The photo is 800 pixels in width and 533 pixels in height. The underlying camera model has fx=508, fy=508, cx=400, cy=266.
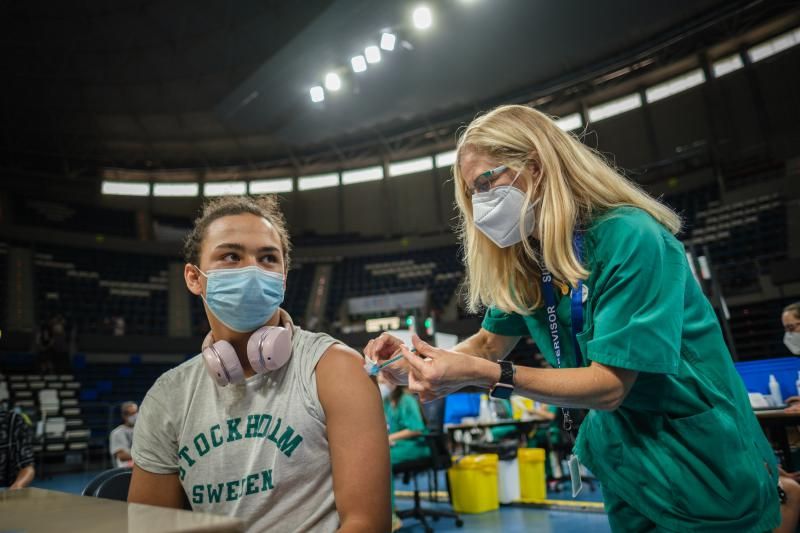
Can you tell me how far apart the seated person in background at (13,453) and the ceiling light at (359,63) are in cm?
1230

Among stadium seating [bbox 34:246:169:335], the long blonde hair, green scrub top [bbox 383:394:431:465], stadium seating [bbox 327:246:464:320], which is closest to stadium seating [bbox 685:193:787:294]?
stadium seating [bbox 327:246:464:320]

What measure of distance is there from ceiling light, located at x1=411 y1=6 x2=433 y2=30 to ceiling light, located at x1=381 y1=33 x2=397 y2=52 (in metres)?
0.87

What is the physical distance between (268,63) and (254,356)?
14437 mm

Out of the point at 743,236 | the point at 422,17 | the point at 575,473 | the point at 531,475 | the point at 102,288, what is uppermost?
the point at 422,17

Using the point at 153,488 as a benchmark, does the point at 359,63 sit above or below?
above

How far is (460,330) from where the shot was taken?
14945 mm

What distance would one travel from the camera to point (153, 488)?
1.34 metres

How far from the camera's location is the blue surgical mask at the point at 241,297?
4.88 ft

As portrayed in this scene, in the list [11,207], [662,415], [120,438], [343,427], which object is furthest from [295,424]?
[11,207]

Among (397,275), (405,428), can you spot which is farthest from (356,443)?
(397,275)

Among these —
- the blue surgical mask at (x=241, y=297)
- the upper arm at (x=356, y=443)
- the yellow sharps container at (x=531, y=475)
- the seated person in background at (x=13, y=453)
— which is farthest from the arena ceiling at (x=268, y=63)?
the upper arm at (x=356, y=443)

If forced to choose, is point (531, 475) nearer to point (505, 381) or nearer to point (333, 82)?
point (505, 381)

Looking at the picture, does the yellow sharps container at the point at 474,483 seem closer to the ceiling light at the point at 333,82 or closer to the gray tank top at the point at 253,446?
the gray tank top at the point at 253,446

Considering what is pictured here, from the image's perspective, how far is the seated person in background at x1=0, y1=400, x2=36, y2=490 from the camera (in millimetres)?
3543
